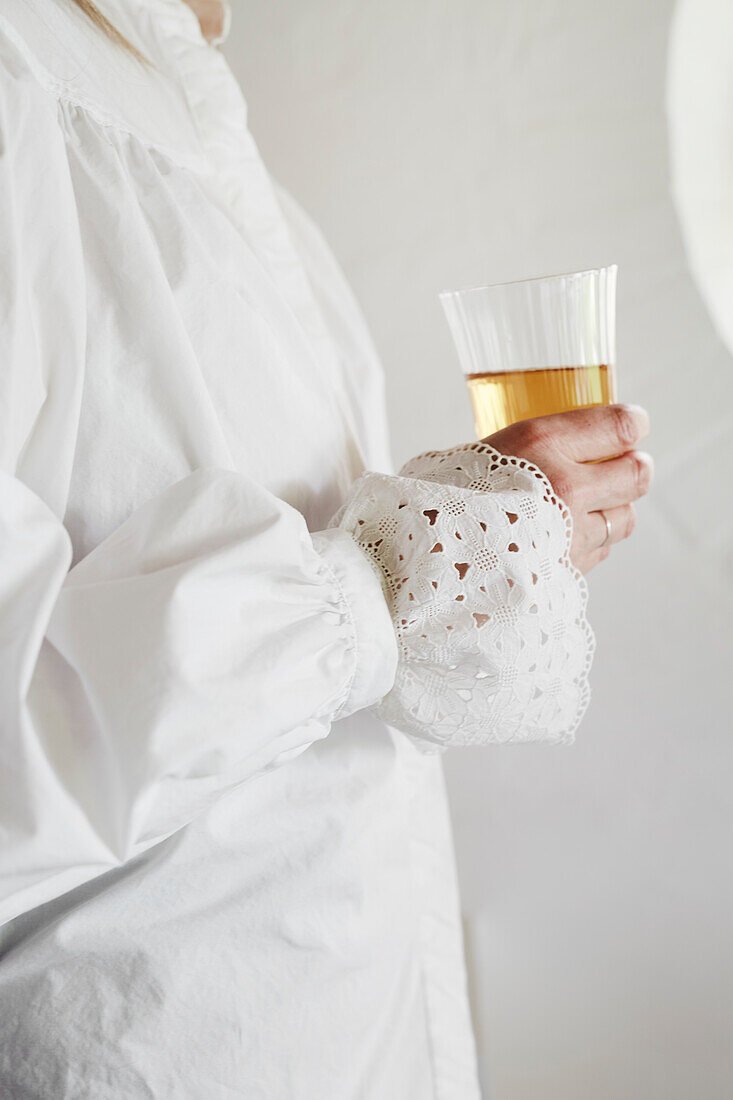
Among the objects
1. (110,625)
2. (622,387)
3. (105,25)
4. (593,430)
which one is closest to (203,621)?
(110,625)

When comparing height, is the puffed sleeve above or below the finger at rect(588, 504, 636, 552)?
above

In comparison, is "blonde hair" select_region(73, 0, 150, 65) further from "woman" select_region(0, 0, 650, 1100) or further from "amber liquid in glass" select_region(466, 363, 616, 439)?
"amber liquid in glass" select_region(466, 363, 616, 439)

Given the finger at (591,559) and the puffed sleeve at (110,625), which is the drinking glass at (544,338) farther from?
the puffed sleeve at (110,625)

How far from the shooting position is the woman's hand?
49 cm

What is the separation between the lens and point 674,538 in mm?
853

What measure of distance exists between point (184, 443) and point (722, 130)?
66 cm

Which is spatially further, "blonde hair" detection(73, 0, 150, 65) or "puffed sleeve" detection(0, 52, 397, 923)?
"blonde hair" detection(73, 0, 150, 65)

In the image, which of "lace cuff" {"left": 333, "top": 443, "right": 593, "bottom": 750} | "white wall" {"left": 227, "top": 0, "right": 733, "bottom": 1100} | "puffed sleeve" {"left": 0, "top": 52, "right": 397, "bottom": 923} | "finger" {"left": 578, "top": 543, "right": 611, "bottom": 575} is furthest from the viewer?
"white wall" {"left": 227, "top": 0, "right": 733, "bottom": 1100}

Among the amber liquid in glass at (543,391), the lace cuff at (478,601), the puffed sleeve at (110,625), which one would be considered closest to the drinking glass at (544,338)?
the amber liquid in glass at (543,391)

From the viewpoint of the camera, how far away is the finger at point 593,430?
1.65 feet

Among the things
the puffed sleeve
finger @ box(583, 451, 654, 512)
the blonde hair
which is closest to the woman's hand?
finger @ box(583, 451, 654, 512)

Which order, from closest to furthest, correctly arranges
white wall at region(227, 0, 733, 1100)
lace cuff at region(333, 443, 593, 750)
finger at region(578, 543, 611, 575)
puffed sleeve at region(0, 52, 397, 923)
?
puffed sleeve at region(0, 52, 397, 923) → lace cuff at region(333, 443, 593, 750) → finger at region(578, 543, 611, 575) → white wall at region(227, 0, 733, 1100)

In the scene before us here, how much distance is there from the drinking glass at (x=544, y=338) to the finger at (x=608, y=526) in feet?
0.23

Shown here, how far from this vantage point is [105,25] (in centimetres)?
51
